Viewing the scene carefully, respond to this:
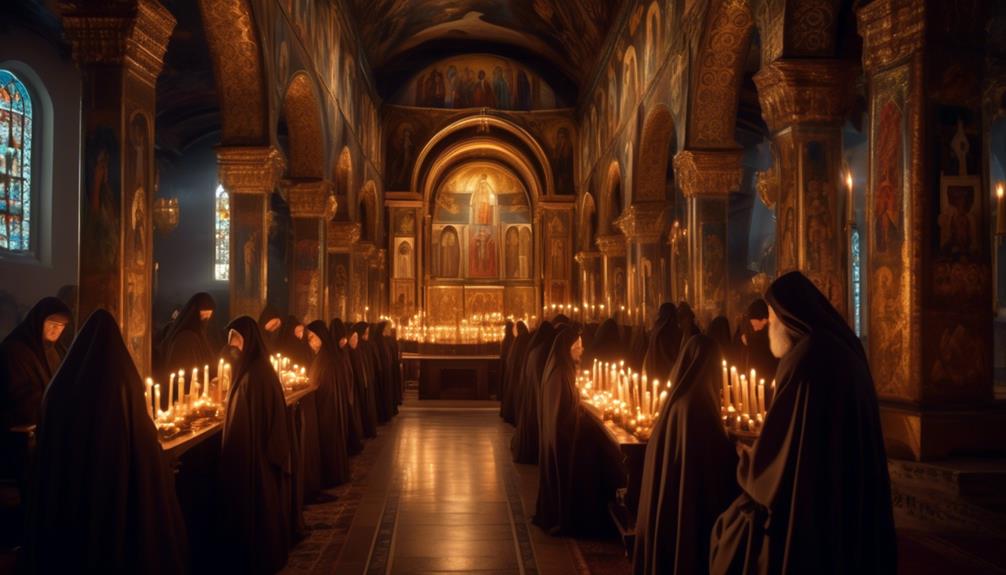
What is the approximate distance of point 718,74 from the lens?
14094 millimetres

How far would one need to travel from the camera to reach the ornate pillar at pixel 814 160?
9500mm

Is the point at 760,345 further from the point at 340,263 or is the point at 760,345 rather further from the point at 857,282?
the point at 340,263

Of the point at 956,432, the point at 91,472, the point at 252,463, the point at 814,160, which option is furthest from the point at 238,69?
the point at 956,432

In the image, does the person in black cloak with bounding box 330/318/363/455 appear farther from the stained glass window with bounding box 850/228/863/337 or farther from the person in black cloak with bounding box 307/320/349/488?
the stained glass window with bounding box 850/228/863/337

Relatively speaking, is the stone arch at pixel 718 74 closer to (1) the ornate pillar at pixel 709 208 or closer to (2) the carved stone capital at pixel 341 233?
(1) the ornate pillar at pixel 709 208

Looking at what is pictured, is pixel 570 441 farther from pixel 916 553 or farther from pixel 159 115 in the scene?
pixel 159 115

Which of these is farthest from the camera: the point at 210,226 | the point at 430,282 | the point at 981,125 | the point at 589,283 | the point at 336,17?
the point at 430,282

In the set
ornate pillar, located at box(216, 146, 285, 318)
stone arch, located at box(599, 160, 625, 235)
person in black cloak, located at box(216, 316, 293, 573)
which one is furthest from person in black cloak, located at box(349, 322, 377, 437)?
stone arch, located at box(599, 160, 625, 235)

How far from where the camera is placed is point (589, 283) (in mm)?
31438

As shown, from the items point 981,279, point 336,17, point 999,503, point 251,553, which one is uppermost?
point 336,17

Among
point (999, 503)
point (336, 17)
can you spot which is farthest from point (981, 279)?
point (336, 17)

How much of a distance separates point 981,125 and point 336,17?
1710cm

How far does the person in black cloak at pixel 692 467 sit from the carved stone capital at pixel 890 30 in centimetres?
408

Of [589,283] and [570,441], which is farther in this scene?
[589,283]
